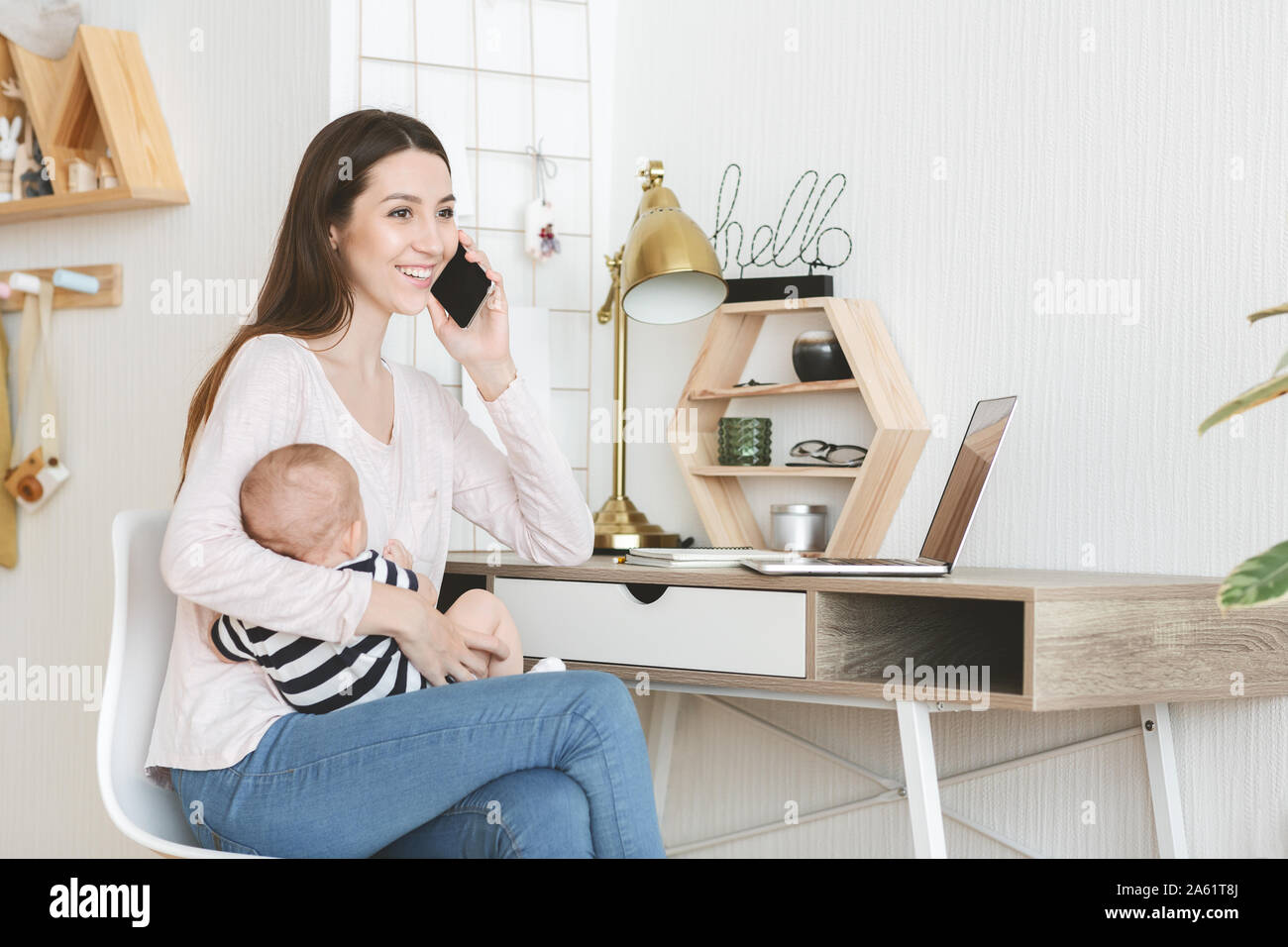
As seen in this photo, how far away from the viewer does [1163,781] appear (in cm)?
182

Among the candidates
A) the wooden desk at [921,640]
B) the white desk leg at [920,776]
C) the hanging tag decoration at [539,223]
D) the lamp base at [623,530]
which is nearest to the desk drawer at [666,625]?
the wooden desk at [921,640]

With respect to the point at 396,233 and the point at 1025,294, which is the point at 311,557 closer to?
the point at 396,233

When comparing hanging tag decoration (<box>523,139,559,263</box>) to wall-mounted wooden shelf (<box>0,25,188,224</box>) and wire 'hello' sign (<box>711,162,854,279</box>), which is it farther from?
wall-mounted wooden shelf (<box>0,25,188,224</box>)

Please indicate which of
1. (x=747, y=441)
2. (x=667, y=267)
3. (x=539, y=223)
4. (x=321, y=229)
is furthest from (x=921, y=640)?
(x=539, y=223)

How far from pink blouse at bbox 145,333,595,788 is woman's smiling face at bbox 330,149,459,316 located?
0.42ft

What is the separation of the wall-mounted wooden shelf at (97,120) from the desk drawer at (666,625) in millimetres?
1082

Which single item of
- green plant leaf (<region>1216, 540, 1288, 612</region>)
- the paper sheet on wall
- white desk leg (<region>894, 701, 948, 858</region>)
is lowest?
white desk leg (<region>894, 701, 948, 858</region>)

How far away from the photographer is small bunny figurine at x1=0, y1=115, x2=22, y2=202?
2.53m

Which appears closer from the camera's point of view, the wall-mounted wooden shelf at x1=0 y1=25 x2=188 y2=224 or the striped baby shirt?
the striped baby shirt

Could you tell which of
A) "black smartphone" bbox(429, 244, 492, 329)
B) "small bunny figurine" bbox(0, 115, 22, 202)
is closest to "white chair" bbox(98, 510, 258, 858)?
"black smartphone" bbox(429, 244, 492, 329)

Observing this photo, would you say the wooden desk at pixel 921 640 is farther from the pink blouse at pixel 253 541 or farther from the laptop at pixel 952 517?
the pink blouse at pixel 253 541

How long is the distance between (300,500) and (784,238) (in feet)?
3.97
